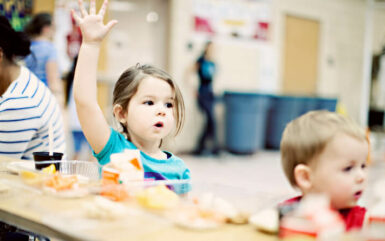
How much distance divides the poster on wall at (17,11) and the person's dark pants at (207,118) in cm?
261

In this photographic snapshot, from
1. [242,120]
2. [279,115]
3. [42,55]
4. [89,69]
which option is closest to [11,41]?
[89,69]

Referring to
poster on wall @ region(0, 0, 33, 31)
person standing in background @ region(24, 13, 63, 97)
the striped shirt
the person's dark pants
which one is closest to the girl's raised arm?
the striped shirt

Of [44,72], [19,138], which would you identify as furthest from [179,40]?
[19,138]

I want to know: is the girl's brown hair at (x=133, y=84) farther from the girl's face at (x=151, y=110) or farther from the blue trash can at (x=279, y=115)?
the blue trash can at (x=279, y=115)

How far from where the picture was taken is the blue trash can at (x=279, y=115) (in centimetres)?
772

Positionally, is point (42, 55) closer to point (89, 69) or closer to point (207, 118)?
point (89, 69)

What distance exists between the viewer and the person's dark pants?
21.9 feet

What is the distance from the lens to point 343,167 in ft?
3.28

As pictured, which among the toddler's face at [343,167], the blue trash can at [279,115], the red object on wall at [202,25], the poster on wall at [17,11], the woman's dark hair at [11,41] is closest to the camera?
the toddler's face at [343,167]

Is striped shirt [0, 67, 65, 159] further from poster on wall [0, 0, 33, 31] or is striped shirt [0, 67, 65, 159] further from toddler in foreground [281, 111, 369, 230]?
poster on wall [0, 0, 33, 31]

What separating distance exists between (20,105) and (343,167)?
1.37 m

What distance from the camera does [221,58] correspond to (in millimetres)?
7477

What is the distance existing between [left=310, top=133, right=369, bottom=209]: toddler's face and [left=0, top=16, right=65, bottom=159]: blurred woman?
1307mm

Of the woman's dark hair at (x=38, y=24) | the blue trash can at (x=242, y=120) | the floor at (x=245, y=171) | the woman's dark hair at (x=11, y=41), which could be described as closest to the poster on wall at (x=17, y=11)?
the woman's dark hair at (x=38, y=24)
